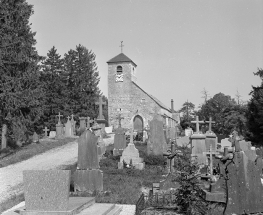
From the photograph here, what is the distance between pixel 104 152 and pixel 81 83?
27672mm

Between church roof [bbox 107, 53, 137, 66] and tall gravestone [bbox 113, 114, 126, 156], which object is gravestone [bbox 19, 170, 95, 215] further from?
church roof [bbox 107, 53, 137, 66]

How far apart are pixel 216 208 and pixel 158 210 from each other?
145 centimetres

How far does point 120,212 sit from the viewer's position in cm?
740

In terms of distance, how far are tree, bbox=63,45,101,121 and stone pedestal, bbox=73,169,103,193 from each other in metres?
31.2

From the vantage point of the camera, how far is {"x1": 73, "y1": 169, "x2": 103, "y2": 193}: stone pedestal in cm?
905

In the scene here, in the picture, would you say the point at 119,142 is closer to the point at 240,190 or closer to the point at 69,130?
the point at 240,190

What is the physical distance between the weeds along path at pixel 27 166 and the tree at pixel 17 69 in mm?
2964

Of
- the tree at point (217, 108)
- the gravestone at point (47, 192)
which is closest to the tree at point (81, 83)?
the tree at point (217, 108)

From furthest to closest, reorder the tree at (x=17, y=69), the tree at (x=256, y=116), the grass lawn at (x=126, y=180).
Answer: the tree at (x=256, y=116) < the tree at (x=17, y=69) < the grass lawn at (x=126, y=180)

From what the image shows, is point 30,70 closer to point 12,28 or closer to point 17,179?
point 12,28

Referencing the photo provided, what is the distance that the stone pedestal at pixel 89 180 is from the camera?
29.7 ft

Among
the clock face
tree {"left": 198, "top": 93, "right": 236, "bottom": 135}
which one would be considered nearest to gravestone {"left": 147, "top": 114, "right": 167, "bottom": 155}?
the clock face

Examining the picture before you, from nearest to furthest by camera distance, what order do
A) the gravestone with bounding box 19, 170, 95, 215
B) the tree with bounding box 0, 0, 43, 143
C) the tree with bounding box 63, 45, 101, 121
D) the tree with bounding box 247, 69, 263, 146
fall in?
the gravestone with bounding box 19, 170, 95, 215
the tree with bounding box 0, 0, 43, 143
the tree with bounding box 247, 69, 263, 146
the tree with bounding box 63, 45, 101, 121

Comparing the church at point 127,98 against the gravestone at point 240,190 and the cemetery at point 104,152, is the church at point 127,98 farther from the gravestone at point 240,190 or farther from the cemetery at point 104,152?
the gravestone at point 240,190
